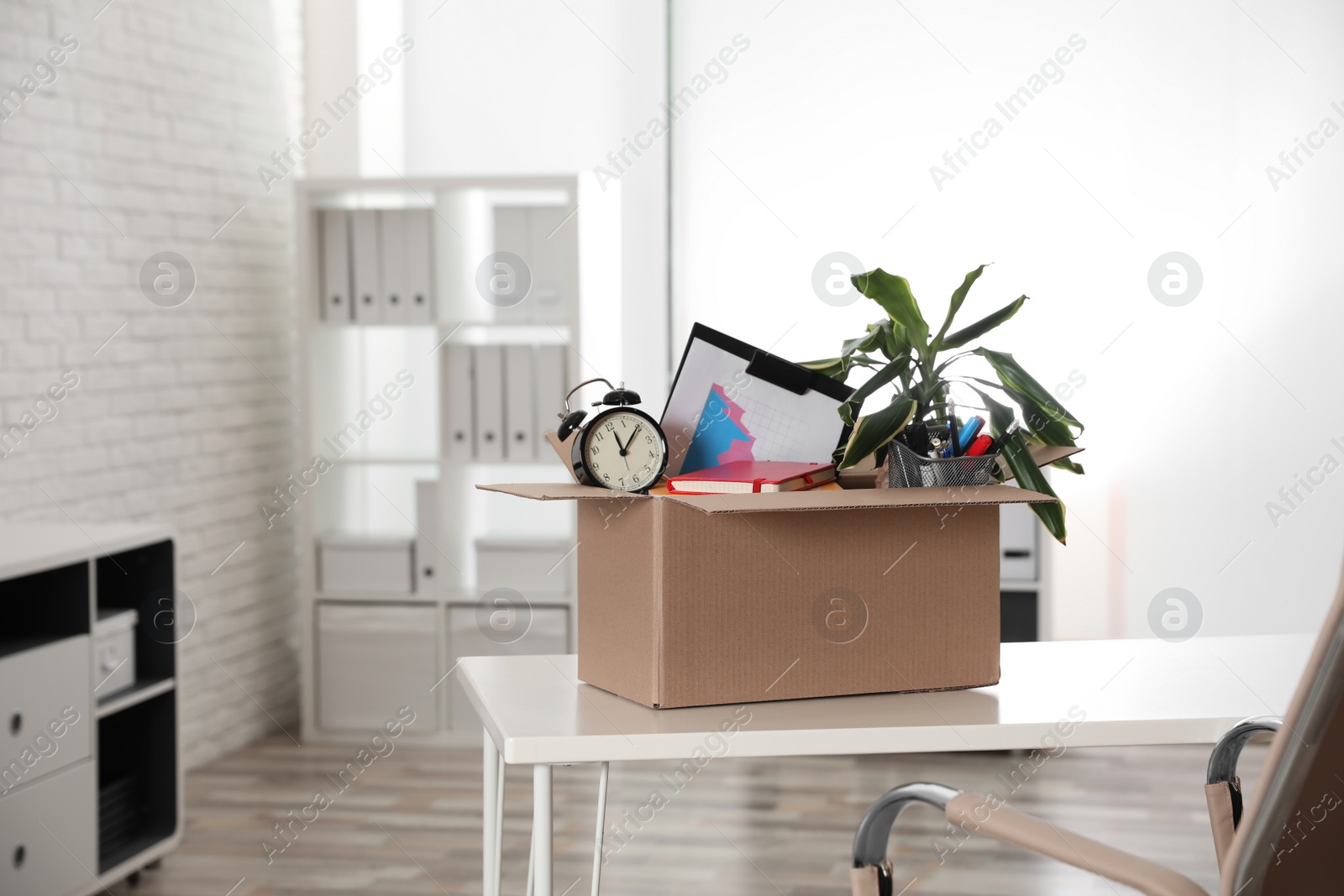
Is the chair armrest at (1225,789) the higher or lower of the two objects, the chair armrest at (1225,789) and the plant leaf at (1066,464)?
the lower

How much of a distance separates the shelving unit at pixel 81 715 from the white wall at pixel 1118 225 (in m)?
2.09

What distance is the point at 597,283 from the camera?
3.94 m

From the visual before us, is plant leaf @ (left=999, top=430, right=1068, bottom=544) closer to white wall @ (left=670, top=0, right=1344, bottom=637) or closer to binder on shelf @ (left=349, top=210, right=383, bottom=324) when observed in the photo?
white wall @ (left=670, top=0, right=1344, bottom=637)

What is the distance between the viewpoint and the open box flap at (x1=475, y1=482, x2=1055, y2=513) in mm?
1284

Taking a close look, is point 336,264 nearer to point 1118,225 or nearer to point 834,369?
point 1118,225

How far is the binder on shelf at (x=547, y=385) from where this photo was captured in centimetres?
363

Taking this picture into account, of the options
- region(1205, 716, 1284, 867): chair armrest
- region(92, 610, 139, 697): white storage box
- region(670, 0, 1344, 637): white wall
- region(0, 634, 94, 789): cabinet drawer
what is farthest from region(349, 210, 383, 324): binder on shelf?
region(1205, 716, 1284, 867): chair armrest

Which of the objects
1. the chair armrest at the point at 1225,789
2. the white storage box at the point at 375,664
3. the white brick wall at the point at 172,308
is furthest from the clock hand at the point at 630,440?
the white storage box at the point at 375,664

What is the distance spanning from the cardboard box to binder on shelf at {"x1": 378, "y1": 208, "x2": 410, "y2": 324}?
2.40m

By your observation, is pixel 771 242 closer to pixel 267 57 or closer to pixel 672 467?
pixel 267 57

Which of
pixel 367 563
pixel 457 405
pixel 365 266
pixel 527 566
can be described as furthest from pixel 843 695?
pixel 365 266

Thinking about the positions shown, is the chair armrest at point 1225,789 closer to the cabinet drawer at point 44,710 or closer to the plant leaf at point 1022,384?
the plant leaf at point 1022,384

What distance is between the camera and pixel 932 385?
143 cm

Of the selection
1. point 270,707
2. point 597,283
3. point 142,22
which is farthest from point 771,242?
point 270,707
